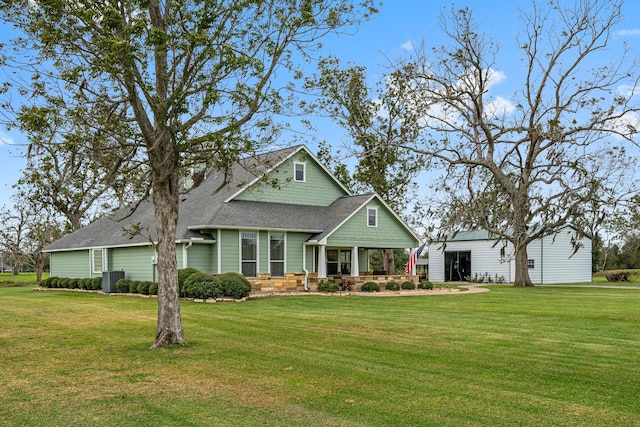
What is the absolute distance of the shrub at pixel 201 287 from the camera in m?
22.8

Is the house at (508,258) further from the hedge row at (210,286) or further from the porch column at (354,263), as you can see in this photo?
the hedge row at (210,286)

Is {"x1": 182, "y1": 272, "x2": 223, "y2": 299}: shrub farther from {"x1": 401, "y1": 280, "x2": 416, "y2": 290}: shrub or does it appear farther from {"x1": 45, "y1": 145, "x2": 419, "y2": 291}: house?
{"x1": 401, "y1": 280, "x2": 416, "y2": 290}: shrub

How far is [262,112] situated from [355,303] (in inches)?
462

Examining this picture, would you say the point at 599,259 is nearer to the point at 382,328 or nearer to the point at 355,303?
the point at 355,303

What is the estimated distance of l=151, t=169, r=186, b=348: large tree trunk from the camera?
11.6 meters

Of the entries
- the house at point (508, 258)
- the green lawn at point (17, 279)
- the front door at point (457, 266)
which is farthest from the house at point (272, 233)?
the front door at point (457, 266)

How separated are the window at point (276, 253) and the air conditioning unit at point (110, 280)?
7.44m

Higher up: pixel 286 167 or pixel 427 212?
pixel 286 167

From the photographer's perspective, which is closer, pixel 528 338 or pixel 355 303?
pixel 528 338

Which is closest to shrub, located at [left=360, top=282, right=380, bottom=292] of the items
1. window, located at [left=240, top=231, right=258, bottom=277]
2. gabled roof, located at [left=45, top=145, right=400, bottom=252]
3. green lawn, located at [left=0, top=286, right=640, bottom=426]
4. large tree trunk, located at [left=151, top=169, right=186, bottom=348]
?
gabled roof, located at [left=45, top=145, right=400, bottom=252]

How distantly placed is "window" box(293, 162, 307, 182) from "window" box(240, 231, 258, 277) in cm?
474

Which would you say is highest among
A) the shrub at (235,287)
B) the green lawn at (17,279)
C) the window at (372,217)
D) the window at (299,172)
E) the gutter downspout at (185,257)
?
the window at (299,172)

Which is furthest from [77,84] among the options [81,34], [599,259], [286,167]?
[599,259]

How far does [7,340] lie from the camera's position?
1319 cm
